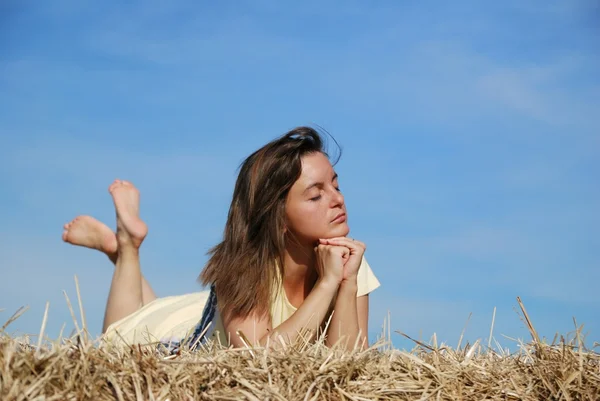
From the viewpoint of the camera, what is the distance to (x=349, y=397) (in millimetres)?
1904

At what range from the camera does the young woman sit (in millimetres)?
3281

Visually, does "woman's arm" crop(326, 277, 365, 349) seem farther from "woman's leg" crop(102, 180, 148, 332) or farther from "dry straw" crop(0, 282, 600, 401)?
"woman's leg" crop(102, 180, 148, 332)

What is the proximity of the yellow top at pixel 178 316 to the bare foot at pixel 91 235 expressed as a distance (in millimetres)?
484

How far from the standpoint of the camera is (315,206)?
346 centimetres

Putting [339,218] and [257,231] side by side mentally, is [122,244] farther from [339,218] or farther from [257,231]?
[339,218]

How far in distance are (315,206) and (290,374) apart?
1619mm

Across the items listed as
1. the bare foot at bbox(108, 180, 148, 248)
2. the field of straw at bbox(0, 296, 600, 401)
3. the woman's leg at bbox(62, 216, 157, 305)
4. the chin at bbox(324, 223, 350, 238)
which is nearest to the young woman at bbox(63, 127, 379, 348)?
the chin at bbox(324, 223, 350, 238)

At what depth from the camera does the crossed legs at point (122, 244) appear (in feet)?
14.8

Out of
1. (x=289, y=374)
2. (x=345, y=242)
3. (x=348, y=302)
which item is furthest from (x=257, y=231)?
(x=289, y=374)

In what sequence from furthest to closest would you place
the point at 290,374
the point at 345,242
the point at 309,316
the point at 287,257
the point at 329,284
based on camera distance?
the point at 287,257 → the point at 345,242 → the point at 329,284 → the point at 309,316 → the point at 290,374

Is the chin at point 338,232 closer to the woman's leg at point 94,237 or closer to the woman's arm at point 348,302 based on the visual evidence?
the woman's arm at point 348,302

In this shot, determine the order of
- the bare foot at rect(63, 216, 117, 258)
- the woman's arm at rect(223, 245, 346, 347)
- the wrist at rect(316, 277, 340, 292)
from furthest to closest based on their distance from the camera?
the bare foot at rect(63, 216, 117, 258), the wrist at rect(316, 277, 340, 292), the woman's arm at rect(223, 245, 346, 347)

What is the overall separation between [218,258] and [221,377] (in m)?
1.90

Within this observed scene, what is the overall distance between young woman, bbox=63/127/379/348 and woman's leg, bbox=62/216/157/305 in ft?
3.71
